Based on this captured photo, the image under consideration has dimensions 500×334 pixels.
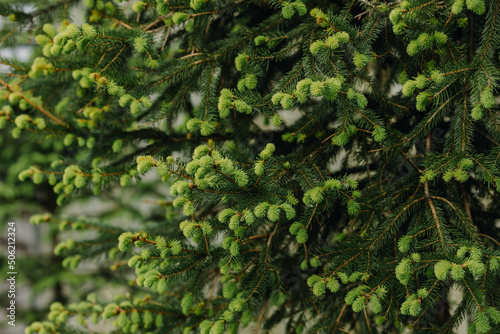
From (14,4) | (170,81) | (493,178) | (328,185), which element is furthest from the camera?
(14,4)

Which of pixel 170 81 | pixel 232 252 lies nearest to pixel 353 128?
pixel 232 252

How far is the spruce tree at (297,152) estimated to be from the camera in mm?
1291

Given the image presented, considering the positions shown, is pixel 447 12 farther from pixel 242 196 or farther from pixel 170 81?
pixel 170 81

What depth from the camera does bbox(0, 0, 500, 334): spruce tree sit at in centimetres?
129

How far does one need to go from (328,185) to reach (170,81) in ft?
2.63

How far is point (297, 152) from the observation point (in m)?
1.73

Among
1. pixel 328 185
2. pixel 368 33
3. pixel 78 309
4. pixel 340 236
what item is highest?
pixel 368 33

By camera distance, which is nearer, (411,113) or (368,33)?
(368,33)

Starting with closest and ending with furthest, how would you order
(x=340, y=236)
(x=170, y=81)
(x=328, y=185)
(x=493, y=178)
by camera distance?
(x=493, y=178), (x=328, y=185), (x=170, y=81), (x=340, y=236)

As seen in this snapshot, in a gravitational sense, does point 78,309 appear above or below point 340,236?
below

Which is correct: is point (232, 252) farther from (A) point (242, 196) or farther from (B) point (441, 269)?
(B) point (441, 269)

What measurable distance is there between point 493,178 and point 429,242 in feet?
0.95

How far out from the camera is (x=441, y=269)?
1.15 metres

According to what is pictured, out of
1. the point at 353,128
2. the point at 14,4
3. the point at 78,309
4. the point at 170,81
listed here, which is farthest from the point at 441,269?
the point at 14,4
